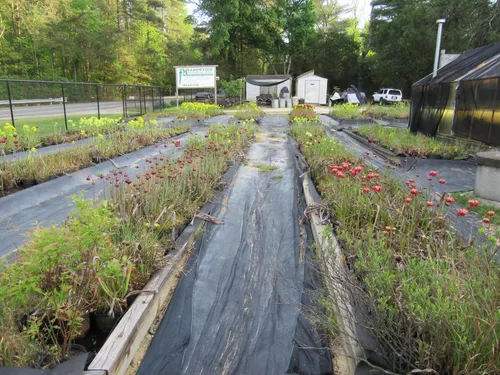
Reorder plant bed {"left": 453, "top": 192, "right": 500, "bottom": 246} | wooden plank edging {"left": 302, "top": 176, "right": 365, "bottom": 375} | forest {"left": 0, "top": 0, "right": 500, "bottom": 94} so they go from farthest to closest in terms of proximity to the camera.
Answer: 1. forest {"left": 0, "top": 0, "right": 500, "bottom": 94}
2. plant bed {"left": 453, "top": 192, "right": 500, "bottom": 246}
3. wooden plank edging {"left": 302, "top": 176, "right": 365, "bottom": 375}

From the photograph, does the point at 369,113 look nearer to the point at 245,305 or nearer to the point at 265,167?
the point at 265,167

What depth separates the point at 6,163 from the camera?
5047 mm

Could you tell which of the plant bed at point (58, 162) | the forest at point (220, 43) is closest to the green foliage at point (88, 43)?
the forest at point (220, 43)

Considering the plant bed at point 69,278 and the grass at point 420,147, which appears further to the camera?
the grass at point 420,147

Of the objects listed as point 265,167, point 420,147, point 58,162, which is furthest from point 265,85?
point 58,162

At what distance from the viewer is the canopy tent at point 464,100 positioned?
677cm

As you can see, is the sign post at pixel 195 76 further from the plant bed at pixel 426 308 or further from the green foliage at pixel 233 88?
the plant bed at pixel 426 308

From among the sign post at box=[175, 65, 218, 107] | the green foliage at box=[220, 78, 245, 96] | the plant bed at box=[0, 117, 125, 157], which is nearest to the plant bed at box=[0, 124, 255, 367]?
the plant bed at box=[0, 117, 125, 157]

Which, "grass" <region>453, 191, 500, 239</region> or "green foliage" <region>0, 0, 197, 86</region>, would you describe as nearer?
"grass" <region>453, 191, 500, 239</region>

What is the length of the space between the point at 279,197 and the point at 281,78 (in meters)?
26.5

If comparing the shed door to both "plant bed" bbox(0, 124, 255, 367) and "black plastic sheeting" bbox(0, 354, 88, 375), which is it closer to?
"plant bed" bbox(0, 124, 255, 367)

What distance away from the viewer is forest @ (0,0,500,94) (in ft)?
93.6

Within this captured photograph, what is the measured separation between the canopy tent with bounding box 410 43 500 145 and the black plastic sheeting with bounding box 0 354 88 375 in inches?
294

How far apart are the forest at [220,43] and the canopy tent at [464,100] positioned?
17365mm
